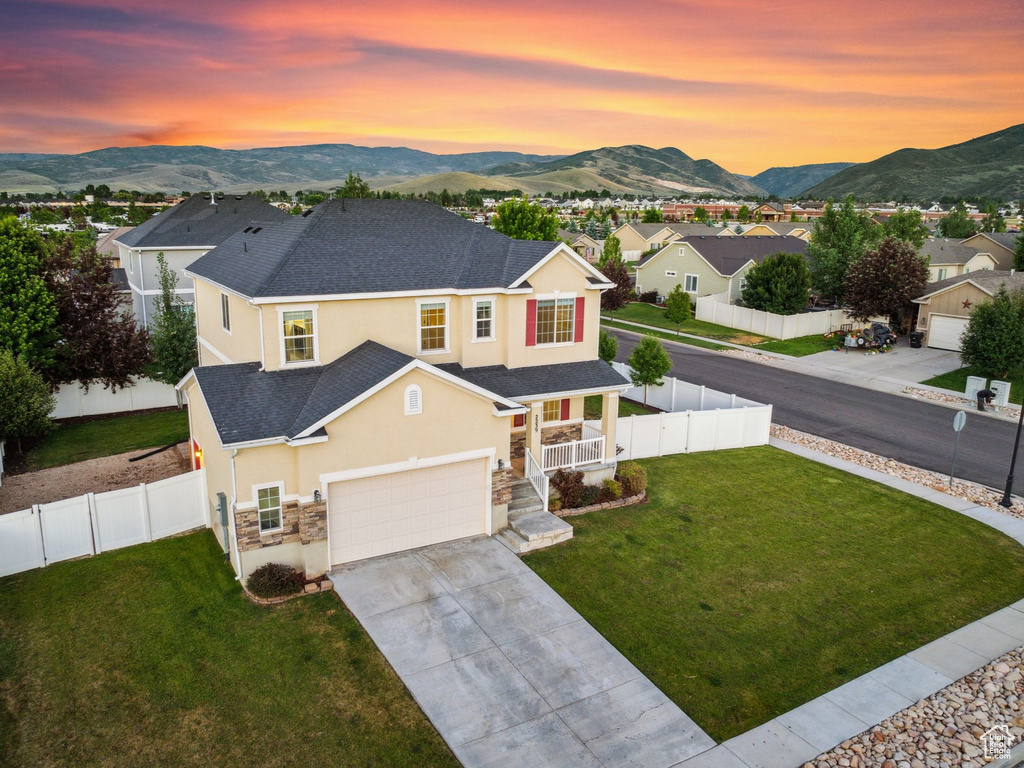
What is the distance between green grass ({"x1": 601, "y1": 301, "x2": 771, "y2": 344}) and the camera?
45469 millimetres

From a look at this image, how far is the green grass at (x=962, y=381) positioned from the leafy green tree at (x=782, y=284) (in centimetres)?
1106

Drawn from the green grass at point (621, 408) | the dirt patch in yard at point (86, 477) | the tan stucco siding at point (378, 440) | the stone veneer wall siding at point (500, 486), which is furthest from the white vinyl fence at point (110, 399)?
the stone veneer wall siding at point (500, 486)

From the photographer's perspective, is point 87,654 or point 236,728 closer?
point 236,728

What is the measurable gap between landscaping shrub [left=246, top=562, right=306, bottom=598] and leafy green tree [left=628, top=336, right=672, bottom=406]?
648 inches

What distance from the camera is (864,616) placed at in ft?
48.7

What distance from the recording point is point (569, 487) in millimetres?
19719

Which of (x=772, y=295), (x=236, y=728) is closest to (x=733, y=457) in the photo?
(x=236, y=728)

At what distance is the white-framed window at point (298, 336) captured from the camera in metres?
17.5

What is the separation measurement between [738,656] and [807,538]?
20.2ft

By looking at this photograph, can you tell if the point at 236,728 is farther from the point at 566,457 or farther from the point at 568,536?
the point at 566,457

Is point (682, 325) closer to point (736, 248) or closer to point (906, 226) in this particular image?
point (736, 248)

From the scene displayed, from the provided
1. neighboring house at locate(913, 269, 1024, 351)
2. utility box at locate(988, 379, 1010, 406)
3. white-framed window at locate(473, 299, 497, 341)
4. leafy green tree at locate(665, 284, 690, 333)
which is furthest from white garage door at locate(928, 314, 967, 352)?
white-framed window at locate(473, 299, 497, 341)

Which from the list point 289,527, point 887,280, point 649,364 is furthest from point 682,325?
point 289,527

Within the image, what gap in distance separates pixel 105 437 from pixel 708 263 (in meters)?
43.4
